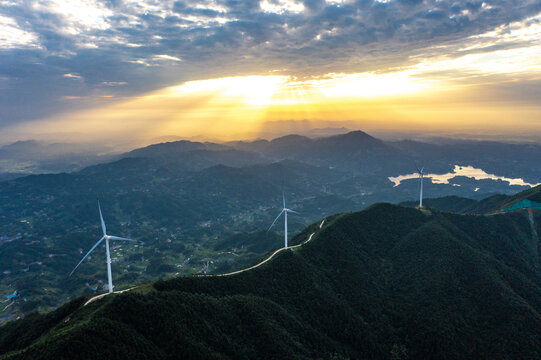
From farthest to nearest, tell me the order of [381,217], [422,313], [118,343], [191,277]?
[381,217]
[422,313]
[191,277]
[118,343]

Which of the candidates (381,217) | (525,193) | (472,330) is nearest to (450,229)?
(381,217)

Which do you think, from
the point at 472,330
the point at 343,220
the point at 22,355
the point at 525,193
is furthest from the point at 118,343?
the point at 525,193


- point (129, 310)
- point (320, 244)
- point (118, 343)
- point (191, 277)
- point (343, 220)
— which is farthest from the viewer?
point (343, 220)

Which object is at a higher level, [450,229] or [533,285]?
[450,229]

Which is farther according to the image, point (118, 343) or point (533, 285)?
point (533, 285)

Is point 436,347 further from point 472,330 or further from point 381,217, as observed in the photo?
point 381,217

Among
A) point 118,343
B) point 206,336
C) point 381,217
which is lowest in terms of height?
point 381,217

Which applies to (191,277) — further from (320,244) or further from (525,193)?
(525,193)
